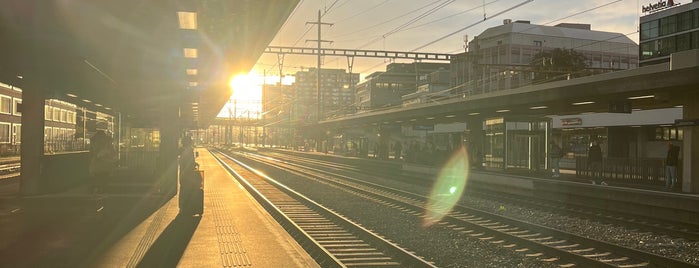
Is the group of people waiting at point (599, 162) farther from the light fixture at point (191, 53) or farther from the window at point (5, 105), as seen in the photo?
the window at point (5, 105)

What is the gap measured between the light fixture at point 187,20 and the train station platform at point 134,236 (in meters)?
3.94

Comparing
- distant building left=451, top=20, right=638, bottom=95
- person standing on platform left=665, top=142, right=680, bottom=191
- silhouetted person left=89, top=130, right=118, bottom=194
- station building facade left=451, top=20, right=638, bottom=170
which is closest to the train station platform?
silhouetted person left=89, top=130, right=118, bottom=194

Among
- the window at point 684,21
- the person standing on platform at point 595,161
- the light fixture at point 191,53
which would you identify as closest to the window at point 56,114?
the light fixture at point 191,53

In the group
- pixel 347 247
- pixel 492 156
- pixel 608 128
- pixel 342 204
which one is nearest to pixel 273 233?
pixel 347 247

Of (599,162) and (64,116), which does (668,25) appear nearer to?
(599,162)

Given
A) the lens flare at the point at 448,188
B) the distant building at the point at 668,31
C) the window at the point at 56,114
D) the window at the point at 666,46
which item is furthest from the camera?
the window at the point at 666,46

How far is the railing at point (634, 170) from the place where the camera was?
19.9 meters

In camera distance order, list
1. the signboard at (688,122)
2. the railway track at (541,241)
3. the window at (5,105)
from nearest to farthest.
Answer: the railway track at (541,241), the signboard at (688,122), the window at (5,105)

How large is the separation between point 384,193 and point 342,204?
3483mm

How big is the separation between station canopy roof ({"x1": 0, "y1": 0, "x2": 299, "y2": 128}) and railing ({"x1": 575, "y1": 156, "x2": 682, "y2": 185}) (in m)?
14.3

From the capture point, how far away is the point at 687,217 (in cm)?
1448

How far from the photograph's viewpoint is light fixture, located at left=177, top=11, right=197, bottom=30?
37.0 feet

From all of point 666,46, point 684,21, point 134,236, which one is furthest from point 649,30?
point 134,236

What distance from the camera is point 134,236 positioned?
9.83 meters
